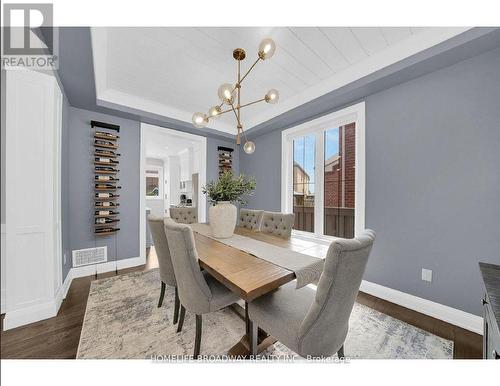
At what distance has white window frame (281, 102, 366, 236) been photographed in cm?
247

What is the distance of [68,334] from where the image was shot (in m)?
1.62

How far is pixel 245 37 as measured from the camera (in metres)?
1.84

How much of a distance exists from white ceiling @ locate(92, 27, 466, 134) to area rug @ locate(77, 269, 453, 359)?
2.58 meters

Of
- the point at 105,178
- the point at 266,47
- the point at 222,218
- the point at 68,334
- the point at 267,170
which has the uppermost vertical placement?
the point at 266,47

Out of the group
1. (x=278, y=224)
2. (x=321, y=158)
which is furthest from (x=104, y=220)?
(x=321, y=158)

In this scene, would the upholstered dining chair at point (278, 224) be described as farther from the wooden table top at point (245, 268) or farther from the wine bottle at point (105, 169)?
the wine bottle at point (105, 169)

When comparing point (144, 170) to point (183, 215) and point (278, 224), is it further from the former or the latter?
point (278, 224)

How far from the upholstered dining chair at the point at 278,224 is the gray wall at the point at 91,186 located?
2313 mm

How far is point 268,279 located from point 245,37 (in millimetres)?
2143

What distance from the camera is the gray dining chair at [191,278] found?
4.05 ft

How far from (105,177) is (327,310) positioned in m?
3.41

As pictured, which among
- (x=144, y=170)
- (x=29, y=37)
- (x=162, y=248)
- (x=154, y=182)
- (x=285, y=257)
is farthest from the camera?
(x=154, y=182)

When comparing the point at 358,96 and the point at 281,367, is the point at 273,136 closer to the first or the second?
the point at 358,96

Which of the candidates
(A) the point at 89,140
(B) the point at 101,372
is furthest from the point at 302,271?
(A) the point at 89,140
